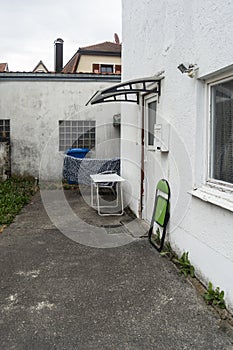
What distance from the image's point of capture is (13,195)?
8.84 m

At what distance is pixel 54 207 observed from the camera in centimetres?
805

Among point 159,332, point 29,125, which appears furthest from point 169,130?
point 29,125

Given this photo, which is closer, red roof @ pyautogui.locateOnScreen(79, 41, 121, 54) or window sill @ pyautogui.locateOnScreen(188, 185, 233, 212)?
window sill @ pyautogui.locateOnScreen(188, 185, 233, 212)

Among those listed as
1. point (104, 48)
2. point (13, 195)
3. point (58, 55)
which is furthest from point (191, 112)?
point (104, 48)

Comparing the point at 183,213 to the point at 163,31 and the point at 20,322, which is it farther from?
the point at 163,31

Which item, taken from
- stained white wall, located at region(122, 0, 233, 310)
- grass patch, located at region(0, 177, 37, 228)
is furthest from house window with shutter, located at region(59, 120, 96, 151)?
stained white wall, located at region(122, 0, 233, 310)

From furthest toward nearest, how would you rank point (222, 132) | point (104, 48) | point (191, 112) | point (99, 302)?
point (104, 48) < point (191, 112) < point (222, 132) < point (99, 302)

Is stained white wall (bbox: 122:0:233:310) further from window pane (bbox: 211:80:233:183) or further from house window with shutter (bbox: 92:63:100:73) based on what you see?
house window with shutter (bbox: 92:63:100:73)

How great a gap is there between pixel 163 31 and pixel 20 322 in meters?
4.30

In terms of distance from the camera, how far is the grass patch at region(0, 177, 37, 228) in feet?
23.0

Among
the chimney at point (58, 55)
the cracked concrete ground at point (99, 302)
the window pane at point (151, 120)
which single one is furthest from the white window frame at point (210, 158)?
the chimney at point (58, 55)

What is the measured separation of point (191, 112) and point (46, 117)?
873 centimetres

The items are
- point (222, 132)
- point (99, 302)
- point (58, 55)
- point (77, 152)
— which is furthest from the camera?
point (58, 55)

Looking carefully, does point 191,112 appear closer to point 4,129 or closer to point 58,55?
point 4,129
